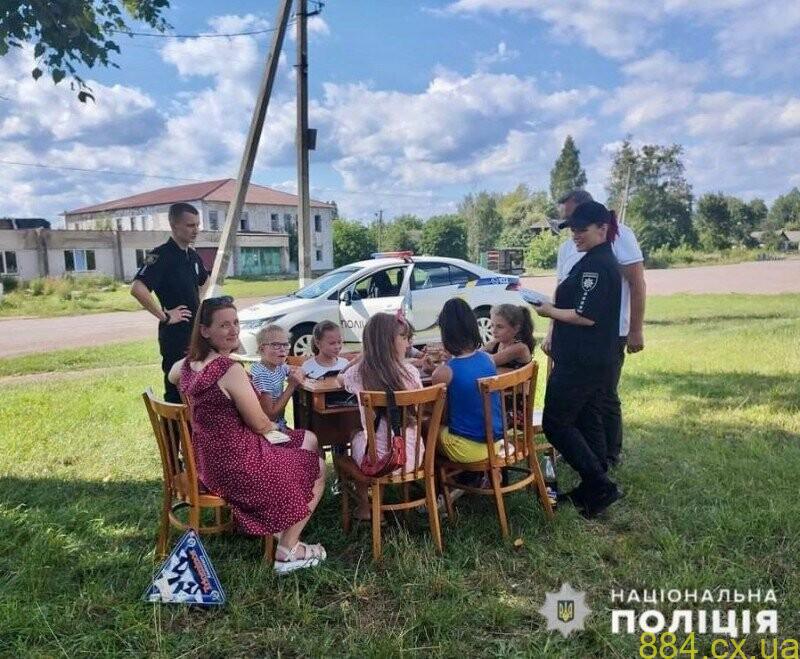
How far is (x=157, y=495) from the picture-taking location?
395 cm

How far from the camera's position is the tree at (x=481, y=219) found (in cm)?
5238

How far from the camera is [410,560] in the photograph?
2926mm

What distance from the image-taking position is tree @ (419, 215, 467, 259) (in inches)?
1655

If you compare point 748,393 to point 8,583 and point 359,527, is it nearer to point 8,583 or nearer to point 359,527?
point 359,527

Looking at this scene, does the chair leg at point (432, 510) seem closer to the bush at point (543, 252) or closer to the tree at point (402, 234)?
the tree at point (402, 234)

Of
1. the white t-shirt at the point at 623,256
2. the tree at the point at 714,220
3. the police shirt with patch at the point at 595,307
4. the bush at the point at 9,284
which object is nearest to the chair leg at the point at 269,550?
the police shirt with patch at the point at 595,307

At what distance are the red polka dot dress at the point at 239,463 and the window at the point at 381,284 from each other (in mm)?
6286

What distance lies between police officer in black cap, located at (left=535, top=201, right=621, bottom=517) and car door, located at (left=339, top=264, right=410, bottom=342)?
5.27 m

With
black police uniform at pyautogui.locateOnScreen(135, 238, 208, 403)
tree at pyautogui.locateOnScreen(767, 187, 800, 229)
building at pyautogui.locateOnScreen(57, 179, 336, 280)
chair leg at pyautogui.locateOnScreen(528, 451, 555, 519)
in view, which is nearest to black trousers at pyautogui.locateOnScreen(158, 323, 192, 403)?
black police uniform at pyautogui.locateOnScreen(135, 238, 208, 403)

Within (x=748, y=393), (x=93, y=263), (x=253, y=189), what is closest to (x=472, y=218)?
(x=253, y=189)

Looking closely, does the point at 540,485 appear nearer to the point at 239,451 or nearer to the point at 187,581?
the point at 239,451

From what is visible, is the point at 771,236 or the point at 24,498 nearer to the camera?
the point at 24,498

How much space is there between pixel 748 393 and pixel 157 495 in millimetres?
5369
